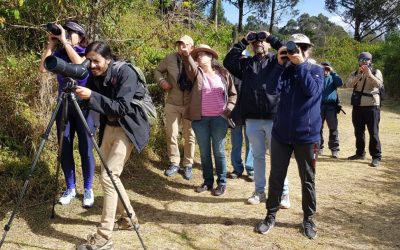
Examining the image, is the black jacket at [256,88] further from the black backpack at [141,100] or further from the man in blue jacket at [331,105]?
the man in blue jacket at [331,105]

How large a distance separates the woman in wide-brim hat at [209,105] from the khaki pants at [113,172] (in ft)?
4.79

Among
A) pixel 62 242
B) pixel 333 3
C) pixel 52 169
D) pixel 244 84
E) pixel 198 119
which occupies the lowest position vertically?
pixel 62 242

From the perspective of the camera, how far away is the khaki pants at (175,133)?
5641mm

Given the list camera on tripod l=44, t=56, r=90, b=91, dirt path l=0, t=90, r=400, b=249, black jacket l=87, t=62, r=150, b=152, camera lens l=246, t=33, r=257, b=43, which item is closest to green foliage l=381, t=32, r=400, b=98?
dirt path l=0, t=90, r=400, b=249

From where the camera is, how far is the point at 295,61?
3.72m

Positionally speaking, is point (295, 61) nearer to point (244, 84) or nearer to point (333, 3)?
point (244, 84)

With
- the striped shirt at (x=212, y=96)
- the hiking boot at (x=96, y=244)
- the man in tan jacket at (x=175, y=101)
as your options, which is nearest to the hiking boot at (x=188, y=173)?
the man in tan jacket at (x=175, y=101)

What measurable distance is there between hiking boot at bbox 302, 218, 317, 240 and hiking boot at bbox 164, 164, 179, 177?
2.09 m

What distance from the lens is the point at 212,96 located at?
4973mm

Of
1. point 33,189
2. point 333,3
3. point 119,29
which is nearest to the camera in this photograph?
point 33,189

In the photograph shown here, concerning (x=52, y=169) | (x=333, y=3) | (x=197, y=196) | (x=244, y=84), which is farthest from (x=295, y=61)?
(x=333, y=3)

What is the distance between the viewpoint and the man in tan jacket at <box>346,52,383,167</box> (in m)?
6.48

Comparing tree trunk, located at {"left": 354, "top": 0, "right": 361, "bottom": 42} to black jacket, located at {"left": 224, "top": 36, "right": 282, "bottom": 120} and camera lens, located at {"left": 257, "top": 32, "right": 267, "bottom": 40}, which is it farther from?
camera lens, located at {"left": 257, "top": 32, "right": 267, "bottom": 40}

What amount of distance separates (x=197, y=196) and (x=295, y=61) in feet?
6.87
